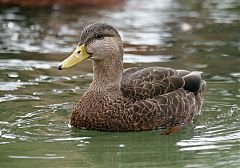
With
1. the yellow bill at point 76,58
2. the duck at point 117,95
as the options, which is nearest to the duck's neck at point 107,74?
the duck at point 117,95

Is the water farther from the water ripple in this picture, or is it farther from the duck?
the duck

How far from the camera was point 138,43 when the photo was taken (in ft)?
51.6

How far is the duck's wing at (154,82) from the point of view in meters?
9.88

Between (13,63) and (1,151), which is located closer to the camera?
(1,151)

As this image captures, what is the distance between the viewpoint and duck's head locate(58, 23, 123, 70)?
31.9 feet

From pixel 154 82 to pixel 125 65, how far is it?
3608 mm

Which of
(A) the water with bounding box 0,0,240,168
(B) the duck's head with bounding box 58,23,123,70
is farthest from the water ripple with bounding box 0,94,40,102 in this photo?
(B) the duck's head with bounding box 58,23,123,70

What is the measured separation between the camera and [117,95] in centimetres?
986

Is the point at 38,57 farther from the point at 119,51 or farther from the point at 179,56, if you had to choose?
the point at 119,51

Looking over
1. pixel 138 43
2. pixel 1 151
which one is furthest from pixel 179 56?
pixel 1 151

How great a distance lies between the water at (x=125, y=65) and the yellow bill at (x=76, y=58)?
80 centimetres

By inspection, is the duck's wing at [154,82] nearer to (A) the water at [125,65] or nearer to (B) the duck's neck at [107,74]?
(B) the duck's neck at [107,74]

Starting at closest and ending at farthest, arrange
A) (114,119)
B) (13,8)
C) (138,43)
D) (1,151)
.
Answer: (1,151), (114,119), (138,43), (13,8)

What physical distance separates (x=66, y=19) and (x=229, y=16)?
3965 mm
